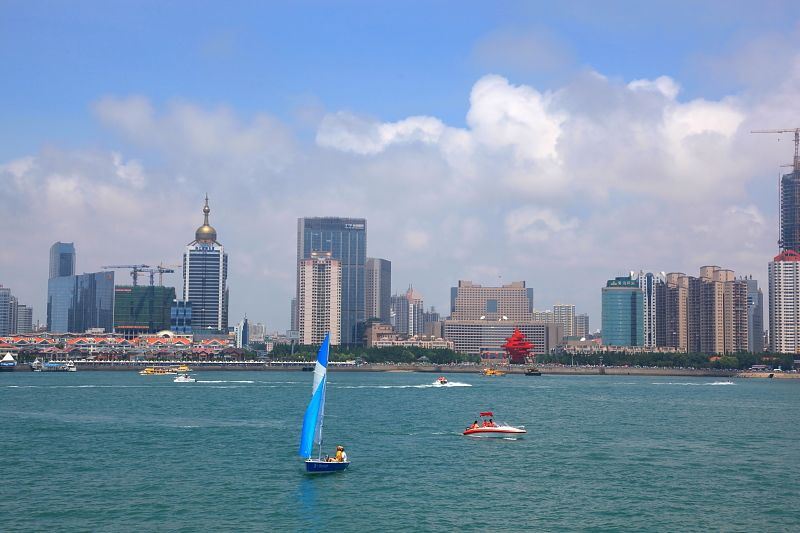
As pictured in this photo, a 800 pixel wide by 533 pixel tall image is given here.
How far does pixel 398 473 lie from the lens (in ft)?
213

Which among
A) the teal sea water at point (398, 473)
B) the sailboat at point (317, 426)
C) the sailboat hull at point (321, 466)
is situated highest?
the sailboat at point (317, 426)

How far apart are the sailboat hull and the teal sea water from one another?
3.12 ft

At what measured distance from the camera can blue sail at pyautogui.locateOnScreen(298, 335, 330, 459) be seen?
62375mm

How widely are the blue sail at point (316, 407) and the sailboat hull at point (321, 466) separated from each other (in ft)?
2.18

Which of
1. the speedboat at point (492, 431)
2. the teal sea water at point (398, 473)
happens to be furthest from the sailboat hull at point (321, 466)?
the speedboat at point (492, 431)

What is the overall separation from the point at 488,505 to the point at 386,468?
531 inches

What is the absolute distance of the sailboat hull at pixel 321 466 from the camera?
63750 mm

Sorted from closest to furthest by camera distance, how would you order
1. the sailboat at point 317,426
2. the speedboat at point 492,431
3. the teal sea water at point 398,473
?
1. the teal sea water at point 398,473
2. the sailboat at point 317,426
3. the speedboat at point 492,431

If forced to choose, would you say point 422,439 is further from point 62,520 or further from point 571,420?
point 62,520

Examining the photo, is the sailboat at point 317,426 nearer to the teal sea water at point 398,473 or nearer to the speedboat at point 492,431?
the teal sea water at point 398,473

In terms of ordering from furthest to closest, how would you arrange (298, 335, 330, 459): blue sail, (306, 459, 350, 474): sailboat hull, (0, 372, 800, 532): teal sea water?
(306, 459, 350, 474): sailboat hull, (298, 335, 330, 459): blue sail, (0, 372, 800, 532): teal sea water

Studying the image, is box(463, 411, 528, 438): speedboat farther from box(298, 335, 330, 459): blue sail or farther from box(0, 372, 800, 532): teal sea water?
box(298, 335, 330, 459): blue sail

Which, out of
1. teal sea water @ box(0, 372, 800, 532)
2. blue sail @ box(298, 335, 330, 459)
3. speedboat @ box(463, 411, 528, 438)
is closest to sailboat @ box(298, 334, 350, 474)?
blue sail @ box(298, 335, 330, 459)

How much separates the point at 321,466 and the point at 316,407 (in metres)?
4.32
